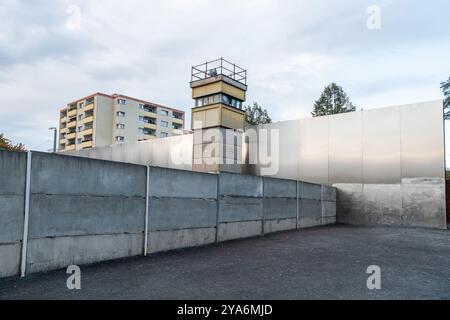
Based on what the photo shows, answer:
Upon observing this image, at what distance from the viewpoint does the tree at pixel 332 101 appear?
51.7 meters

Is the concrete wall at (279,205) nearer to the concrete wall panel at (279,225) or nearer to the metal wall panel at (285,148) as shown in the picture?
the concrete wall panel at (279,225)

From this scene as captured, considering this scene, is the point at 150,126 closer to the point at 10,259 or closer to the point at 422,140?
the point at 422,140

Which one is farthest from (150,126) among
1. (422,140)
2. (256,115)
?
(422,140)

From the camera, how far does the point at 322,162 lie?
70.9 feet

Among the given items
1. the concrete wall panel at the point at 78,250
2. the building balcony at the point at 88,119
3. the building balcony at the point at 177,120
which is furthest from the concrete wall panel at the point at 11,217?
the building balcony at the point at 177,120

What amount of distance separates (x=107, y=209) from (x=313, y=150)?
53.5 ft

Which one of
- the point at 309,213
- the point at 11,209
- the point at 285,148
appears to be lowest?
the point at 309,213

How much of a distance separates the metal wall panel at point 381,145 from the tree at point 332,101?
3224 centimetres

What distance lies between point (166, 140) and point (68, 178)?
20.4 metres

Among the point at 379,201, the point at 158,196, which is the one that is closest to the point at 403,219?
the point at 379,201

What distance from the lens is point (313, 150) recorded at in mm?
21938

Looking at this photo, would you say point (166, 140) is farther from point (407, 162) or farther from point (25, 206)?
point (25, 206)

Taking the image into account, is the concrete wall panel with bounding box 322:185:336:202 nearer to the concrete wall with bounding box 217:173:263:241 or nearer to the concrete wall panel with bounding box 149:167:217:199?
the concrete wall with bounding box 217:173:263:241

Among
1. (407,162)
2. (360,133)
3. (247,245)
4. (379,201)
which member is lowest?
(247,245)
